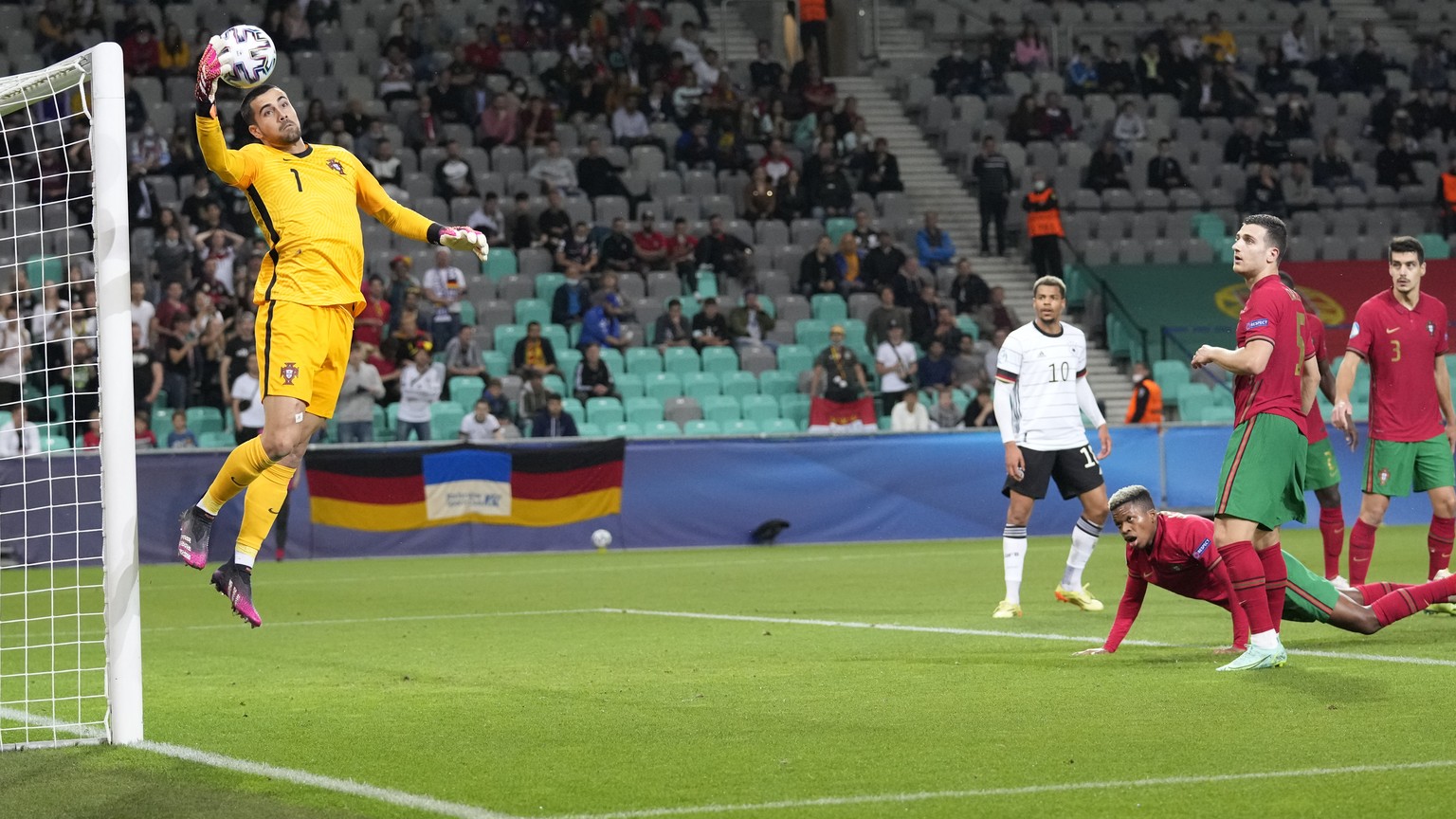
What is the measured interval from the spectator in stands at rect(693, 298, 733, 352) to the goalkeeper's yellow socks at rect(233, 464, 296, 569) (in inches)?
617

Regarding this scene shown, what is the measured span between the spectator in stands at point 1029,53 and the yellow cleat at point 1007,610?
21.0 meters

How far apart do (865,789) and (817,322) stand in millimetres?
19099

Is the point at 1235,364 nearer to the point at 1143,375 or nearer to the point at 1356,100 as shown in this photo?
the point at 1143,375

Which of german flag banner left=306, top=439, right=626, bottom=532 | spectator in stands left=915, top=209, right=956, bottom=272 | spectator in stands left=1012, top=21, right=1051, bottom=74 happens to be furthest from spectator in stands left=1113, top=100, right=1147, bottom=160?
german flag banner left=306, top=439, right=626, bottom=532

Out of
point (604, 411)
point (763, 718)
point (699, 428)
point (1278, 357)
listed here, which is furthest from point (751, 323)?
point (763, 718)

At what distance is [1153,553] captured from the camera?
→ 8141 millimetres

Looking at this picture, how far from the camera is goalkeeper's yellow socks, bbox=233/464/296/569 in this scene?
7.62 m

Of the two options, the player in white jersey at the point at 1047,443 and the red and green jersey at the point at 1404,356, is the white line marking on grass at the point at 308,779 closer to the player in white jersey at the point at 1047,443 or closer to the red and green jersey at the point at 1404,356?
the player in white jersey at the point at 1047,443

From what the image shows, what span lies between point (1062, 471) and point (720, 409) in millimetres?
11043

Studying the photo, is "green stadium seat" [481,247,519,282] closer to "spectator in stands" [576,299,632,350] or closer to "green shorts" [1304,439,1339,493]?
"spectator in stands" [576,299,632,350]

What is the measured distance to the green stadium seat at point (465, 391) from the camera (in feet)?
70.7

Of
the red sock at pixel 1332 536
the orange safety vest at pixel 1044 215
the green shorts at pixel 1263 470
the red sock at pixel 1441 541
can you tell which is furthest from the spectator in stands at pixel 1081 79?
the green shorts at pixel 1263 470

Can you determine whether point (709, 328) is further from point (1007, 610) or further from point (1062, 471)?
point (1007, 610)

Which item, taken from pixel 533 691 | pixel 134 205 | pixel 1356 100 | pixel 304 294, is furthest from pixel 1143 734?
pixel 1356 100
